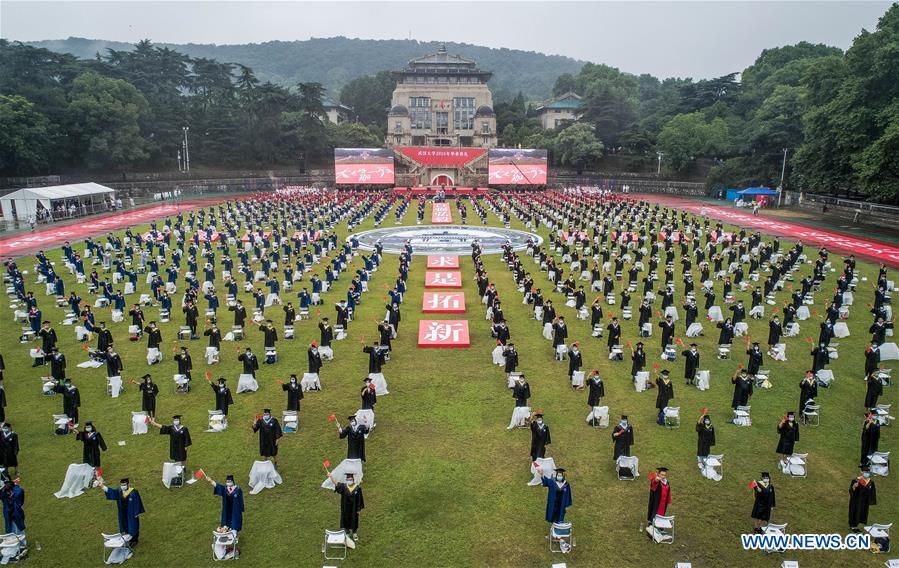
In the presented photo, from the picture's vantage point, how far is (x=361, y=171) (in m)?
63.1

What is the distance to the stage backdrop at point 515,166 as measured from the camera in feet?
208

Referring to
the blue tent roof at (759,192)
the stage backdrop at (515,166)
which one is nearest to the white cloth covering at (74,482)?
the blue tent roof at (759,192)

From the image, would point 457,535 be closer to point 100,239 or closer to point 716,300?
point 716,300

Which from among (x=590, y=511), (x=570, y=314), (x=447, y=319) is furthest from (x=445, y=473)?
(x=570, y=314)

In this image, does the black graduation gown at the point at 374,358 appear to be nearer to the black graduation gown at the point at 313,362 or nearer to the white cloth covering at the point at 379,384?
the white cloth covering at the point at 379,384

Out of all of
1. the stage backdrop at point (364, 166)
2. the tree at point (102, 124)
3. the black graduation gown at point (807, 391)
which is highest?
the tree at point (102, 124)

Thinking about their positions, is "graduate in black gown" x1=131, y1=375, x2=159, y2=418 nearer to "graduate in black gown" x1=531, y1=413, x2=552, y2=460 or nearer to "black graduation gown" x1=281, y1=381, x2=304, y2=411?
"black graduation gown" x1=281, y1=381, x2=304, y2=411

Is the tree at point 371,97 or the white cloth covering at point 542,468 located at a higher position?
the tree at point 371,97

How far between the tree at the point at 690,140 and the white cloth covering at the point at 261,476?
68.3 metres

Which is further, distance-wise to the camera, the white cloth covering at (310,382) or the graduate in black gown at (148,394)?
the white cloth covering at (310,382)

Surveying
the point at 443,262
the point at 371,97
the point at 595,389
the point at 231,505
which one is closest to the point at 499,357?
the point at 595,389

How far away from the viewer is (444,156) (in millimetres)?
67750

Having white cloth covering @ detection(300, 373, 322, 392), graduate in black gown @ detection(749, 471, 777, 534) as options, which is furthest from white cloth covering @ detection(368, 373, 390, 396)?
graduate in black gown @ detection(749, 471, 777, 534)

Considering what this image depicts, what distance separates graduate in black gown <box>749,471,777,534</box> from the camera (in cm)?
905
